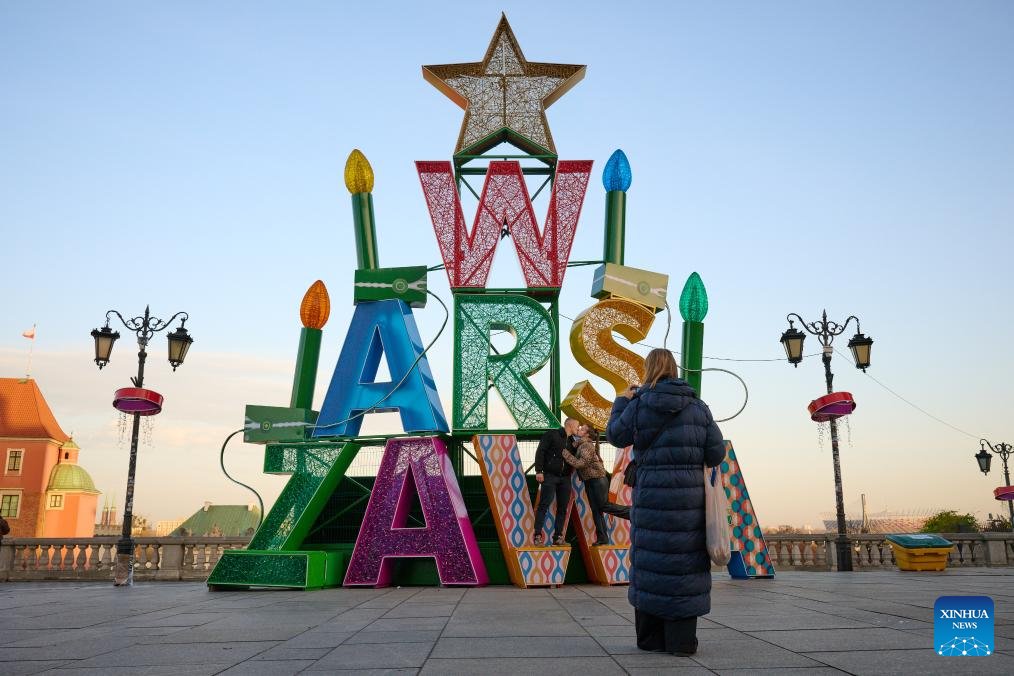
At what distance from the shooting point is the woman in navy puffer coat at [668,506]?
17.1 ft

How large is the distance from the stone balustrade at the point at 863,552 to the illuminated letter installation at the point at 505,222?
34.5ft

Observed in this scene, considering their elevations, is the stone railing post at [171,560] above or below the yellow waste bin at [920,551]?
below

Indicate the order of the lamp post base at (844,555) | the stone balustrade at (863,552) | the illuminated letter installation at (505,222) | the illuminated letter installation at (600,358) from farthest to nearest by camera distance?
the stone balustrade at (863,552)
the lamp post base at (844,555)
the illuminated letter installation at (505,222)
the illuminated letter installation at (600,358)

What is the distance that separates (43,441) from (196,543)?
2025 inches

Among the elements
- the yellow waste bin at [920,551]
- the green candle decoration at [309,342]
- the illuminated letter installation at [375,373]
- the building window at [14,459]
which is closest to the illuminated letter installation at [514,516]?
the illuminated letter installation at [375,373]

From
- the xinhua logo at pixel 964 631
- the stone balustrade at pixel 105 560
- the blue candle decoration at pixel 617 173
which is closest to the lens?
the xinhua logo at pixel 964 631

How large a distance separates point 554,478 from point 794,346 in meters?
8.79

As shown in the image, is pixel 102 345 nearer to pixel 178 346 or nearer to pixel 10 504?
pixel 178 346

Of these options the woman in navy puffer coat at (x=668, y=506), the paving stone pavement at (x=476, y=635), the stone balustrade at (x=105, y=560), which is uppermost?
the woman in navy puffer coat at (x=668, y=506)

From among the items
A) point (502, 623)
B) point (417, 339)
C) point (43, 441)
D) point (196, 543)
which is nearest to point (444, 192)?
point (417, 339)

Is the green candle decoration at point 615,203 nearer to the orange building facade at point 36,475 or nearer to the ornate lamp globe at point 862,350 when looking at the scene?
the ornate lamp globe at point 862,350

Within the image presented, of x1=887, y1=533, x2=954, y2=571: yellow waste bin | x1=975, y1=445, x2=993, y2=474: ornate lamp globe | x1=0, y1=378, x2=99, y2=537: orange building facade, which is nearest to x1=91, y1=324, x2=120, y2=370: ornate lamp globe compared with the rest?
x1=887, y1=533, x2=954, y2=571: yellow waste bin

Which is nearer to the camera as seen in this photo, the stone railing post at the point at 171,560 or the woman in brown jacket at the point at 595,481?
the woman in brown jacket at the point at 595,481

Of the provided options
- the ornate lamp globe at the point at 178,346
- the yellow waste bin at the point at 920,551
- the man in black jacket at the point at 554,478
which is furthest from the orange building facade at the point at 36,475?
the yellow waste bin at the point at 920,551
